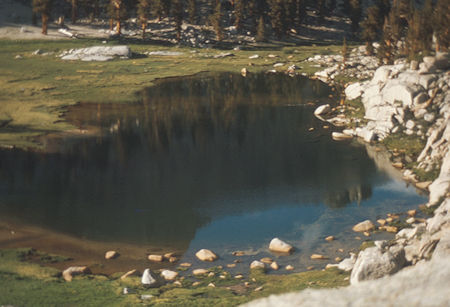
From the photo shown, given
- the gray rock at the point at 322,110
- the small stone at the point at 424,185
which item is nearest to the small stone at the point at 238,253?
the small stone at the point at 424,185

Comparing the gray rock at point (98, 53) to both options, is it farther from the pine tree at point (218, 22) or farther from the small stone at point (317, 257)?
the small stone at point (317, 257)

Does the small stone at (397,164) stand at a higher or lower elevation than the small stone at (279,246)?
higher

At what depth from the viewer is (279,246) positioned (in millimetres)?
32500

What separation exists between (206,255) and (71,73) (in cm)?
6853

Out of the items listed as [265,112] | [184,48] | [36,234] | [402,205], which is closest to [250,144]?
[265,112]

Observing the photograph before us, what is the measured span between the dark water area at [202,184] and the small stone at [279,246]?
1.99ft

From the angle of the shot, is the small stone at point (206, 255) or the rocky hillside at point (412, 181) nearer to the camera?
the rocky hillside at point (412, 181)

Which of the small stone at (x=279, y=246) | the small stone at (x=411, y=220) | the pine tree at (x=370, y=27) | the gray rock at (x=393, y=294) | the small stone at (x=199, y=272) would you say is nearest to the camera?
the gray rock at (x=393, y=294)

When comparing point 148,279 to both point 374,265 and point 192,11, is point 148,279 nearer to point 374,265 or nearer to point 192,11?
point 374,265

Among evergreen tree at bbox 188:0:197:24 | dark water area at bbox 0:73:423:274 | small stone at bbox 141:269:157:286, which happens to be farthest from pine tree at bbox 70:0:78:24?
small stone at bbox 141:269:157:286

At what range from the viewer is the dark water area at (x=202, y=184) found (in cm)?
3600

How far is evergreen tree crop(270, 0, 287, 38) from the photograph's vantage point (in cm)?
12912

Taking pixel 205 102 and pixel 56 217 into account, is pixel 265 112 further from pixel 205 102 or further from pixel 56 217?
pixel 56 217

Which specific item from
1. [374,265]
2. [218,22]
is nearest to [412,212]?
[374,265]
